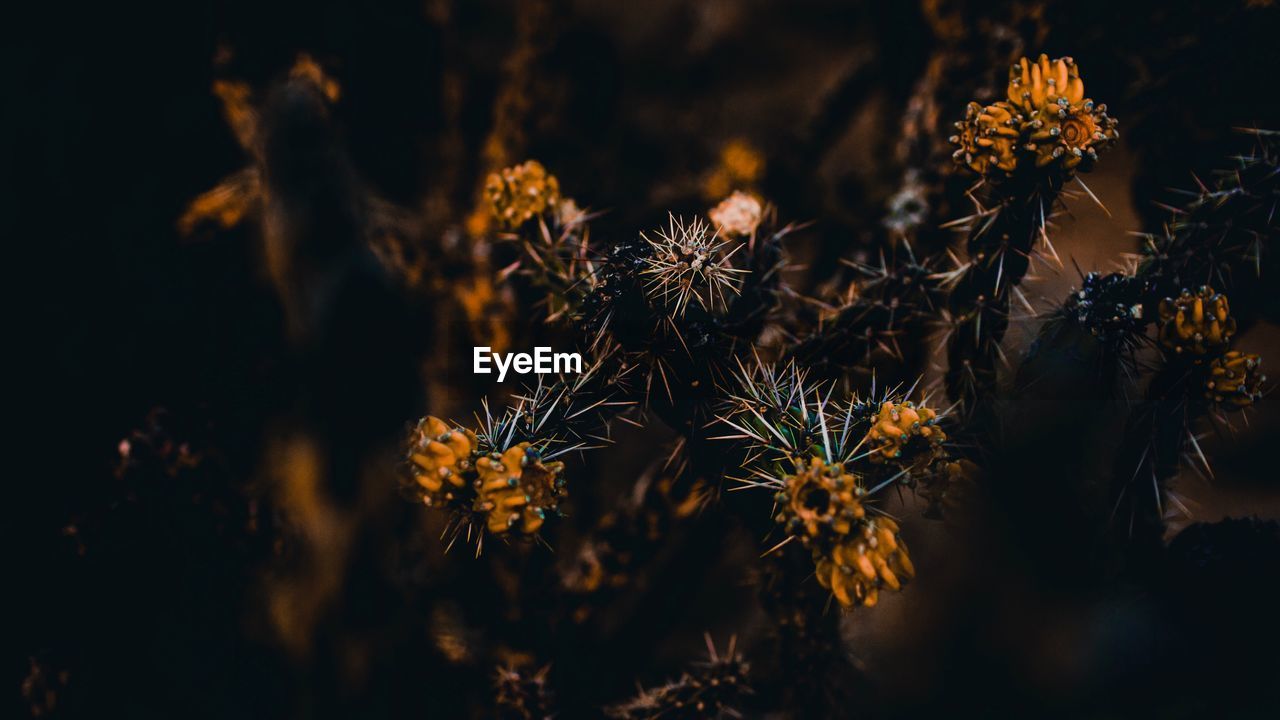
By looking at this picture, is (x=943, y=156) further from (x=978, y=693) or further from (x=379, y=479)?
(x=379, y=479)

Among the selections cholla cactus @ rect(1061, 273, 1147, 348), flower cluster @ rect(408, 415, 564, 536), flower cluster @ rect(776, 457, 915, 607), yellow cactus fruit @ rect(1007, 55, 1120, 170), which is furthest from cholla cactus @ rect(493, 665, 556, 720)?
yellow cactus fruit @ rect(1007, 55, 1120, 170)

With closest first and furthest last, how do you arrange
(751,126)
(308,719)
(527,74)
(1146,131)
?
(308,719) → (1146,131) → (527,74) → (751,126)

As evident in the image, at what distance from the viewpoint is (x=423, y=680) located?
167cm

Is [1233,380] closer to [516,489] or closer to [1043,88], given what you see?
[1043,88]

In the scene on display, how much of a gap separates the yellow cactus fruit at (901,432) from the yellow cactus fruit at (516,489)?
0.57m

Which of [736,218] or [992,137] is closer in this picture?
[992,137]

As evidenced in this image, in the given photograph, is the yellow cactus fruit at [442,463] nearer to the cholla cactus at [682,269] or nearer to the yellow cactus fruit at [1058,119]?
the cholla cactus at [682,269]

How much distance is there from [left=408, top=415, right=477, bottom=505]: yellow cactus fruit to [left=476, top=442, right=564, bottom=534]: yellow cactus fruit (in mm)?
33

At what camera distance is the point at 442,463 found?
1.01m

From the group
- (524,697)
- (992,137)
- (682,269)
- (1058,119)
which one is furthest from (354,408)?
(1058,119)

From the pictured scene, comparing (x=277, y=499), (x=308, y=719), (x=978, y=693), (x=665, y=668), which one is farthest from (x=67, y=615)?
(x=978, y=693)

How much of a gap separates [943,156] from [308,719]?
2.35 m

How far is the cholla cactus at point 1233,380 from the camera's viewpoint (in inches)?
42.9

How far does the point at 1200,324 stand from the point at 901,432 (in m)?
0.57
